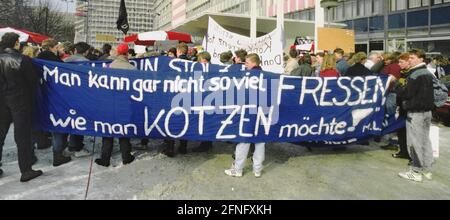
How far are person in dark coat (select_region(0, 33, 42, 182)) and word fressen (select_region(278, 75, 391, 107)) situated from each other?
11.7ft

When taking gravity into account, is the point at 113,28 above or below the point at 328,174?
above

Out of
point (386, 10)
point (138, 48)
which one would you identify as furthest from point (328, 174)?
point (386, 10)

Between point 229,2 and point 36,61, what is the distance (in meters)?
58.8

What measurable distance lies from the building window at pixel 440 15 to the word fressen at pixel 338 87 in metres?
20.8

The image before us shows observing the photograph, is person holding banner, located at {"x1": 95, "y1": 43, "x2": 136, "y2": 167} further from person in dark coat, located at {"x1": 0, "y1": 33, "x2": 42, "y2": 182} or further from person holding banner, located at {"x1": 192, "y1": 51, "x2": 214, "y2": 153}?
person holding banner, located at {"x1": 192, "y1": 51, "x2": 214, "y2": 153}

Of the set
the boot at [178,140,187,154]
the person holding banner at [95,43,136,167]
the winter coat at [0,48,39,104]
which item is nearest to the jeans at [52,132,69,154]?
the person holding banner at [95,43,136,167]

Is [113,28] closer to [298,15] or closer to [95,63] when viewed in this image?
[298,15]

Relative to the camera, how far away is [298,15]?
43031 mm

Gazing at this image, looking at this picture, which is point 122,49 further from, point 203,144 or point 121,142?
point 203,144

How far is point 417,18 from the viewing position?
1051 inches

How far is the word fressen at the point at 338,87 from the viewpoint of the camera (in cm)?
639

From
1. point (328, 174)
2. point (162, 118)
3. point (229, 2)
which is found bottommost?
point (328, 174)

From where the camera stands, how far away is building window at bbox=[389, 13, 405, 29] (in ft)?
92.0

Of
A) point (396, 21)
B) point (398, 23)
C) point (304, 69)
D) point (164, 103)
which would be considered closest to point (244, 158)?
point (164, 103)
